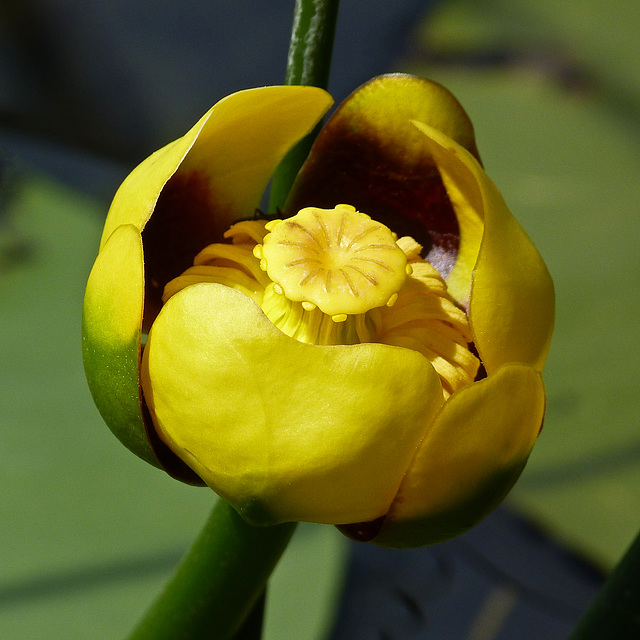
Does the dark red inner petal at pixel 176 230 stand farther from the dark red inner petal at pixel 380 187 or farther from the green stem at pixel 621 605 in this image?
the green stem at pixel 621 605

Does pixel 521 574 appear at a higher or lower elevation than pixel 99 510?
lower

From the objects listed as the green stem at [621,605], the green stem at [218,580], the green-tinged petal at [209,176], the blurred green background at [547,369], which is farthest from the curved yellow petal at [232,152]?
the blurred green background at [547,369]

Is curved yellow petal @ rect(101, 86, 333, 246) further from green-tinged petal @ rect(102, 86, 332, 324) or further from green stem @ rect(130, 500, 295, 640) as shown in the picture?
green stem @ rect(130, 500, 295, 640)

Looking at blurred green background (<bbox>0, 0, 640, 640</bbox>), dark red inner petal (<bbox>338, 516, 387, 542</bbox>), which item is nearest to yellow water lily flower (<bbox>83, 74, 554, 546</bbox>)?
dark red inner petal (<bbox>338, 516, 387, 542</bbox>)

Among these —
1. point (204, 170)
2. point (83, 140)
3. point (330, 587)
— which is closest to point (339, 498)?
point (204, 170)

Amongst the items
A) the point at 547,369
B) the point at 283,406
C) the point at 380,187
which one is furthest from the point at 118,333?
the point at 547,369

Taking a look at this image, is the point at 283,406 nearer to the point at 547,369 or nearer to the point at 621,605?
the point at 621,605

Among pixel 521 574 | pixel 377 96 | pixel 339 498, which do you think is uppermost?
pixel 377 96

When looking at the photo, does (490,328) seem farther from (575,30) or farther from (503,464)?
Result: (575,30)
